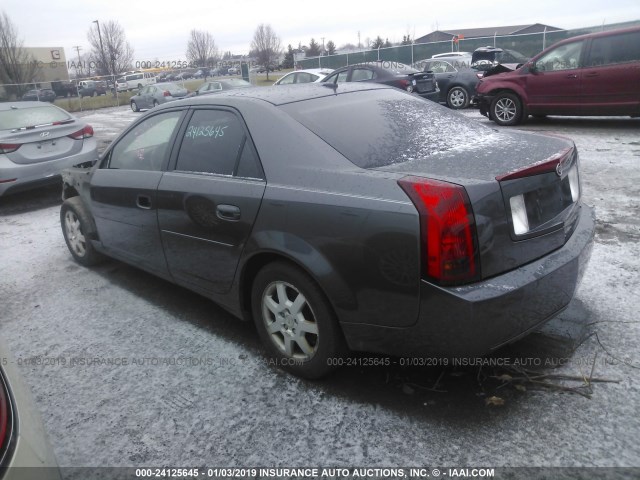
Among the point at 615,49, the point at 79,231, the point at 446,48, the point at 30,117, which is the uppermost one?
the point at 446,48

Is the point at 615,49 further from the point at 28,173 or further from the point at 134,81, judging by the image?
the point at 134,81

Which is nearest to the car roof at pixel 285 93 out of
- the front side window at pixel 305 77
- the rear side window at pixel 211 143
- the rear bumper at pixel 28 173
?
the rear side window at pixel 211 143

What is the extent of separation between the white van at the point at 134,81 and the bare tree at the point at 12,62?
21.5ft

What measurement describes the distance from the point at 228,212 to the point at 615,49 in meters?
9.26

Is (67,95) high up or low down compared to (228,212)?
down

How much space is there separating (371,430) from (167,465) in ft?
3.15

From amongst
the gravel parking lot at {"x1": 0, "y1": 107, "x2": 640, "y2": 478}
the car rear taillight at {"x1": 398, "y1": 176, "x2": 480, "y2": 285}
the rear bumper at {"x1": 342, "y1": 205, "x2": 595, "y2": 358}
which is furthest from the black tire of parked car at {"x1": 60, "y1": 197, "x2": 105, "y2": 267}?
the car rear taillight at {"x1": 398, "y1": 176, "x2": 480, "y2": 285}

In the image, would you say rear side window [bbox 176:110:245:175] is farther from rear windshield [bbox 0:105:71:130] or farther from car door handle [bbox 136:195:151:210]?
rear windshield [bbox 0:105:71:130]

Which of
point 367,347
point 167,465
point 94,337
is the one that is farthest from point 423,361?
point 94,337

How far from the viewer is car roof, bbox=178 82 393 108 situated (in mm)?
3283

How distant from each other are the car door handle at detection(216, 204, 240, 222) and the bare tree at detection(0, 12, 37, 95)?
43629mm

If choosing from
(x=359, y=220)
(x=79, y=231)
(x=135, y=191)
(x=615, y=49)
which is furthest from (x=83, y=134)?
(x=615, y=49)

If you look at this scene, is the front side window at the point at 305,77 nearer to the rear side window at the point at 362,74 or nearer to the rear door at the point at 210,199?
the rear side window at the point at 362,74

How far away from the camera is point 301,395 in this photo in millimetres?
2820
